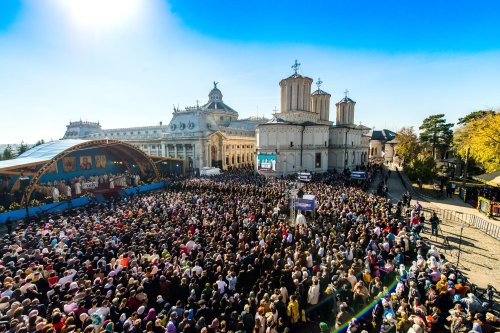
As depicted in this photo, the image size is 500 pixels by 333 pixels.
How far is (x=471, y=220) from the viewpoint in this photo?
17.4 m

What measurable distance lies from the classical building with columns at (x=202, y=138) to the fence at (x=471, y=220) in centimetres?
3486

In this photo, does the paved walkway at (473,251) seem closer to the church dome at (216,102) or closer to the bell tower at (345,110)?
the bell tower at (345,110)

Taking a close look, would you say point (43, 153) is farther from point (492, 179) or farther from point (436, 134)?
point (436, 134)

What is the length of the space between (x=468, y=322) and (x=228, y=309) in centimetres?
620

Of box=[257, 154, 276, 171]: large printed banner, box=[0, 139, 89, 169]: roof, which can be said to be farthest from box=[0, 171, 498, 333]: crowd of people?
box=[257, 154, 276, 171]: large printed banner

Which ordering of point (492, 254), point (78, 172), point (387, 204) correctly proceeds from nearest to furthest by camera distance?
point (492, 254) < point (387, 204) < point (78, 172)

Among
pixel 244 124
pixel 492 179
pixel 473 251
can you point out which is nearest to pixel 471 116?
pixel 492 179

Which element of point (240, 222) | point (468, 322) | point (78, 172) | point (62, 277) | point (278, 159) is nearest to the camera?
point (468, 322)

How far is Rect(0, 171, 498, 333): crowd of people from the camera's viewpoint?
617cm

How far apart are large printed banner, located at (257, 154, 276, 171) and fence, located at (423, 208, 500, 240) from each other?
1997 cm

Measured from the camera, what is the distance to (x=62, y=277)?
8344 mm

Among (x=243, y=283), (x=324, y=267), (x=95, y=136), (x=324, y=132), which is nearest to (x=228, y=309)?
(x=243, y=283)

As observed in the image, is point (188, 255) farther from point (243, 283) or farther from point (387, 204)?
point (387, 204)

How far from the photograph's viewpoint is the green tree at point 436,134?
147 feet
